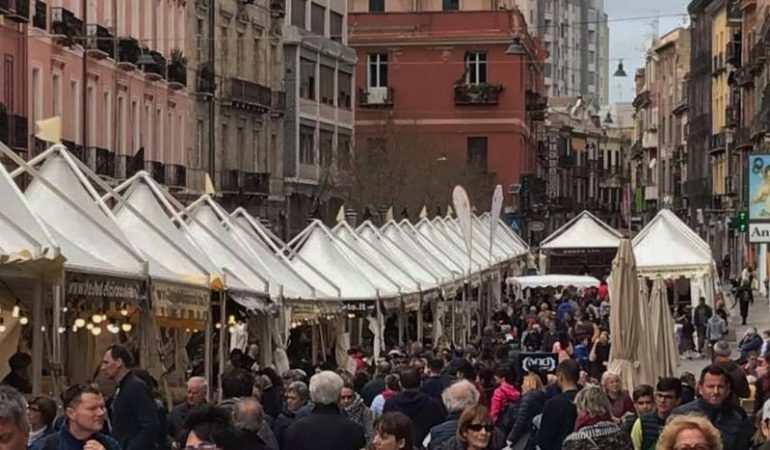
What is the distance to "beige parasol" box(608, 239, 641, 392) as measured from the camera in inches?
980

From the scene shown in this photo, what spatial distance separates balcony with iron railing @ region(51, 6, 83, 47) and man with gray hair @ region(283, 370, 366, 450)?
113 ft

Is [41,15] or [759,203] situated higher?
[41,15]

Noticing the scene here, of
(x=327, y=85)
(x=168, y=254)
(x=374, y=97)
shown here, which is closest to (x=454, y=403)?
(x=168, y=254)

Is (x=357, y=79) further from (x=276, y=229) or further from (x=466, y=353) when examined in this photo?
(x=466, y=353)

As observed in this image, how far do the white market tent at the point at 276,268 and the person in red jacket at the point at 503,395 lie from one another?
20.3 feet

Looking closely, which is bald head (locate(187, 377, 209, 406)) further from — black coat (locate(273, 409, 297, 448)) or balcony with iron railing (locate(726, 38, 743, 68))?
balcony with iron railing (locate(726, 38, 743, 68))

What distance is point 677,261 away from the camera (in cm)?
4388

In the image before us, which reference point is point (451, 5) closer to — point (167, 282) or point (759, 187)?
point (759, 187)

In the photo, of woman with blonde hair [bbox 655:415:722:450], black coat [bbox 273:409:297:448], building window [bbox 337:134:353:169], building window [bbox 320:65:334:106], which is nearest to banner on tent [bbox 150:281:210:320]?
black coat [bbox 273:409:297:448]

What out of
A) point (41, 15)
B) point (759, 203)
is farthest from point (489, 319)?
point (759, 203)

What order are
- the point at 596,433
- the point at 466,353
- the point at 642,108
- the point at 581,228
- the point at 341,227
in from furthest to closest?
1. the point at 642,108
2. the point at 581,228
3. the point at 341,227
4. the point at 466,353
5. the point at 596,433

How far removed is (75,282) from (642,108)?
15068cm

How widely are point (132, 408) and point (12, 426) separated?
5025mm

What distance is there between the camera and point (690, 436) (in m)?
8.55
